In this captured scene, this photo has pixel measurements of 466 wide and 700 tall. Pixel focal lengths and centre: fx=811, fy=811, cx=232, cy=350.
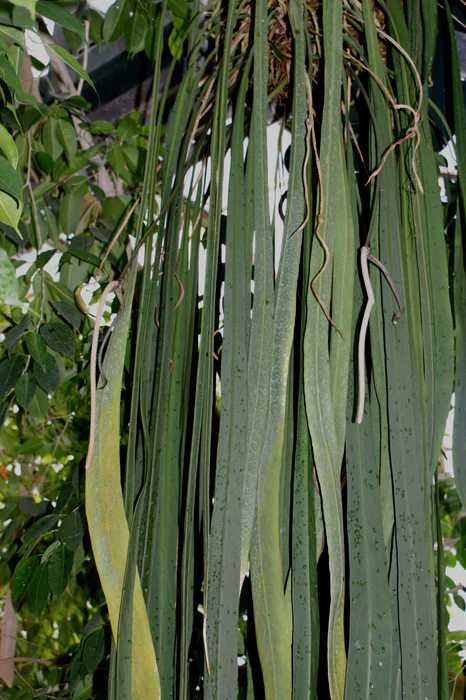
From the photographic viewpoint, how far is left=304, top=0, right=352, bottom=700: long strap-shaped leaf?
0.44m

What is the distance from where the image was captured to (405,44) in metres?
0.65

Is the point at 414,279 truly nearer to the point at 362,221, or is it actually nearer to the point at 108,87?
the point at 362,221

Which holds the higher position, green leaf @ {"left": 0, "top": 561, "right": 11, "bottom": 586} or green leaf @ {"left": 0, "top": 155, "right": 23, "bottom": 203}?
green leaf @ {"left": 0, "top": 155, "right": 23, "bottom": 203}

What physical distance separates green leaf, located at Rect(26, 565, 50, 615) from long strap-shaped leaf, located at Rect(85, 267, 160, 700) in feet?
1.63

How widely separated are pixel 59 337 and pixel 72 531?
23 cm

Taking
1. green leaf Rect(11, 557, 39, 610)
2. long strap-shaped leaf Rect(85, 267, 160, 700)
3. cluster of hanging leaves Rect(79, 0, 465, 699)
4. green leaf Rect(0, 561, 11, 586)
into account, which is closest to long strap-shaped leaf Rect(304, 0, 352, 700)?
cluster of hanging leaves Rect(79, 0, 465, 699)

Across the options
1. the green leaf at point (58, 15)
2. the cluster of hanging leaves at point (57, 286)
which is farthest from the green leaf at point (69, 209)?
the green leaf at point (58, 15)

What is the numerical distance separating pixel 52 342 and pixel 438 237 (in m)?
0.53

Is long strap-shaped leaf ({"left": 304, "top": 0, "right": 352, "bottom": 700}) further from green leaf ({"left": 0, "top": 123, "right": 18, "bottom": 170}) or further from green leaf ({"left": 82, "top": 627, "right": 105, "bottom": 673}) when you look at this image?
green leaf ({"left": 82, "top": 627, "right": 105, "bottom": 673})

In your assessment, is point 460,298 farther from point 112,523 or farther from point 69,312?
point 69,312

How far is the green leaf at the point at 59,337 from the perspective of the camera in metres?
0.97

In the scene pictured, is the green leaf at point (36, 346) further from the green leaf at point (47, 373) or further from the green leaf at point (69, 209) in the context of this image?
the green leaf at point (69, 209)

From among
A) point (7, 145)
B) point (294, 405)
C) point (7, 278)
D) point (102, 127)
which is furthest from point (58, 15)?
point (102, 127)

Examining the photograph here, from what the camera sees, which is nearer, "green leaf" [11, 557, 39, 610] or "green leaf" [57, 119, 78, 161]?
"green leaf" [11, 557, 39, 610]
